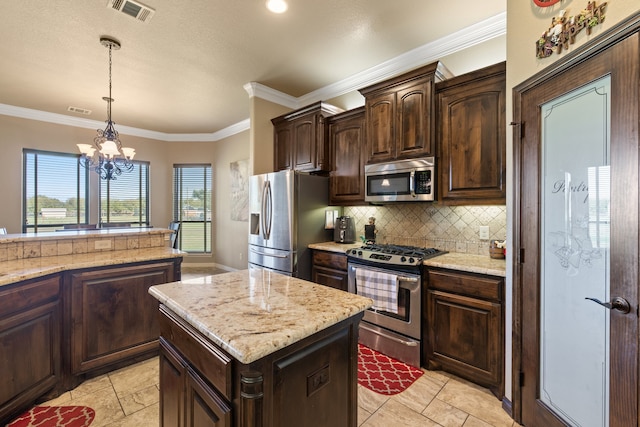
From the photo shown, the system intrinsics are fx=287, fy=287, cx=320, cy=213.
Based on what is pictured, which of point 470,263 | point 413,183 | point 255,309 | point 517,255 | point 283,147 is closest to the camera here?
point 255,309

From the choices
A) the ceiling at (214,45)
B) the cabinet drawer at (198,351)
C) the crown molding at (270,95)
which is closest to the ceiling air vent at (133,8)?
the ceiling at (214,45)

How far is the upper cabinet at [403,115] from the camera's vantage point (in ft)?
8.64

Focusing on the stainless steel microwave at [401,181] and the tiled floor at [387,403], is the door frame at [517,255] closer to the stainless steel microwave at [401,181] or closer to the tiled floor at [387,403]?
the tiled floor at [387,403]

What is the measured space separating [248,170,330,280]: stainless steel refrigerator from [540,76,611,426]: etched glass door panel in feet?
7.23

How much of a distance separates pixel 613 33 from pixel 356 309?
1625 mm

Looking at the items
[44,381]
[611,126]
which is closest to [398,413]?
[611,126]

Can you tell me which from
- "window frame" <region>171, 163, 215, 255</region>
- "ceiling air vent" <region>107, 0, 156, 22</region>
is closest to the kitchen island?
"ceiling air vent" <region>107, 0, 156, 22</region>

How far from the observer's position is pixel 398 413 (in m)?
1.92

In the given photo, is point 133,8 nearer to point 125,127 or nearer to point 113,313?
point 113,313

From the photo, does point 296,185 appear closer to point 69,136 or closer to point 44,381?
point 44,381

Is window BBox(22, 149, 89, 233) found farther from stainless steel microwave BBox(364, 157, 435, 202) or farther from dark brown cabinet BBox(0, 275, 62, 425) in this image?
stainless steel microwave BBox(364, 157, 435, 202)

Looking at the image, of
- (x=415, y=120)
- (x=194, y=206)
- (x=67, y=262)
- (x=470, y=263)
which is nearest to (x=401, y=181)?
(x=415, y=120)

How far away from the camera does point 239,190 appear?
18.9 ft

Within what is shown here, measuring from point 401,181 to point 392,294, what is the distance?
1.08 metres
